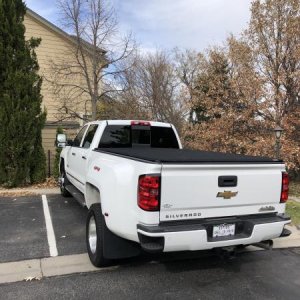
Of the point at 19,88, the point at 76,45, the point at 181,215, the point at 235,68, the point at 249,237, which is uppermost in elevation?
the point at 76,45

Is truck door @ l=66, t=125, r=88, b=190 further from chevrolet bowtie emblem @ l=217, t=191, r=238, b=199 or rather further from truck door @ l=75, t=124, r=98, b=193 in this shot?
chevrolet bowtie emblem @ l=217, t=191, r=238, b=199

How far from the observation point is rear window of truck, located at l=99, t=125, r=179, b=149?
280 inches

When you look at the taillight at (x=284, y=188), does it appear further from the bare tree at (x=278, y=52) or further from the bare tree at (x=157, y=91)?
the bare tree at (x=157, y=91)

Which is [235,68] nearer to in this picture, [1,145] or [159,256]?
[1,145]

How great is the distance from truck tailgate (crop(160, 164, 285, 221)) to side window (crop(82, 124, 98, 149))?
10.8 ft

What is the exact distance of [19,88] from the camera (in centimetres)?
1149

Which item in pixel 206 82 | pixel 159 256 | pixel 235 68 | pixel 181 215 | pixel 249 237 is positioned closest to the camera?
pixel 181 215

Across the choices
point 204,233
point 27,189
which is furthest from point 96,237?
point 27,189

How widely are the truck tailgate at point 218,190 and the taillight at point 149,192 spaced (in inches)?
2.5

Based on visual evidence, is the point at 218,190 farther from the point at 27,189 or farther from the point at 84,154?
the point at 27,189

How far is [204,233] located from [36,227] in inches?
155

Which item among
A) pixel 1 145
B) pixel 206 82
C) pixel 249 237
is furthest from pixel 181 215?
pixel 206 82

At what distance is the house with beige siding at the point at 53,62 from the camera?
16703 mm

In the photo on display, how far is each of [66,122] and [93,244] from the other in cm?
1157
